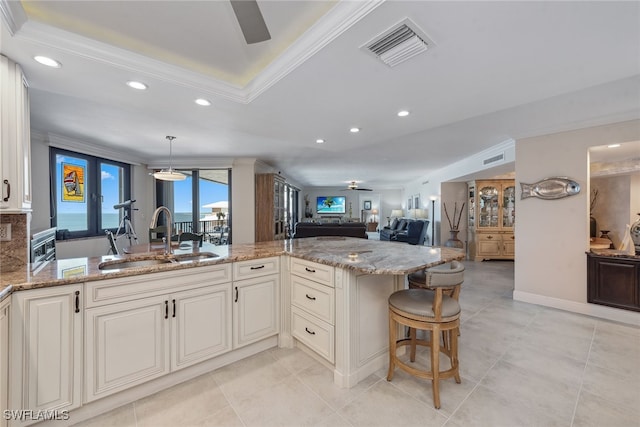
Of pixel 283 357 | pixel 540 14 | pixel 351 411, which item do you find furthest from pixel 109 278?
pixel 540 14

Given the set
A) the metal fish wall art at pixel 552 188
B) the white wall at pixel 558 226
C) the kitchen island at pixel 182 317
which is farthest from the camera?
the metal fish wall art at pixel 552 188

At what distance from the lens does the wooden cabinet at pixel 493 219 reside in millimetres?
6375

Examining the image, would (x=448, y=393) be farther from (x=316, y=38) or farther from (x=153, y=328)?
(x=316, y=38)

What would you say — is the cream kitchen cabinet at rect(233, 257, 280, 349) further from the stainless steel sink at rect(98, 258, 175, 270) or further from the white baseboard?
the white baseboard

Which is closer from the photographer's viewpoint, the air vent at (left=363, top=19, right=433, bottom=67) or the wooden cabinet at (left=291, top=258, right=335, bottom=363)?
the air vent at (left=363, top=19, right=433, bottom=67)

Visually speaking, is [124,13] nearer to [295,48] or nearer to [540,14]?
[295,48]

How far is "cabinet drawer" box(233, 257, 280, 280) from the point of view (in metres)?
2.16

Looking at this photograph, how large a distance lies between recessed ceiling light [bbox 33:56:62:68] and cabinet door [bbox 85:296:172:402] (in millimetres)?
1622

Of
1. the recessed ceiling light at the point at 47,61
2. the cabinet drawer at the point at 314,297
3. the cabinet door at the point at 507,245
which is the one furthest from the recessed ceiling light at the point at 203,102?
the cabinet door at the point at 507,245

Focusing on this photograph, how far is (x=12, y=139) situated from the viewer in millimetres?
1613

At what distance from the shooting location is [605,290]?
9.80 ft

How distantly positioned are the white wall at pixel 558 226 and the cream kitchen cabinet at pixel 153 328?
12.8 feet

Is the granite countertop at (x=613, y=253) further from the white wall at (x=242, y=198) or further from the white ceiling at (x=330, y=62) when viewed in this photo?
the white wall at (x=242, y=198)

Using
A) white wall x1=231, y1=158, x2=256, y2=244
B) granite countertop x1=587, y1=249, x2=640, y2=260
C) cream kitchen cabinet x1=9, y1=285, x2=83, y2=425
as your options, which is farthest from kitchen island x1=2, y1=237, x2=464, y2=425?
white wall x1=231, y1=158, x2=256, y2=244
